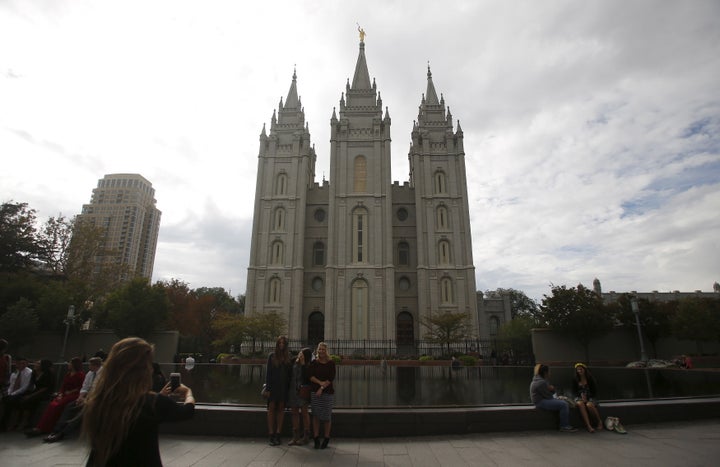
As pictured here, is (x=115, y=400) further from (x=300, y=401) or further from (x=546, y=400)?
(x=546, y=400)

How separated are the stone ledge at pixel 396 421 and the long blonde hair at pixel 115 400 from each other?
4.42 meters

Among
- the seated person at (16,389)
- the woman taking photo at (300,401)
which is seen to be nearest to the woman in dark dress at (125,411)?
the woman taking photo at (300,401)

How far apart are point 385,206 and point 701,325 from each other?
78.3 ft

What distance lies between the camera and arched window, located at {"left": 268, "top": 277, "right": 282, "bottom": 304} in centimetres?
3553

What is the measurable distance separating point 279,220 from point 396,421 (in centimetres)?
3311

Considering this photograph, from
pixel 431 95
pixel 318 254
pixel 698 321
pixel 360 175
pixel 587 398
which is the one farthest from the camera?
pixel 431 95

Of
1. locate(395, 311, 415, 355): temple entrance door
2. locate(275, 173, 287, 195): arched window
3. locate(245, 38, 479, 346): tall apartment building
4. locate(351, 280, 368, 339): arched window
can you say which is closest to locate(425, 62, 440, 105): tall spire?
locate(245, 38, 479, 346): tall apartment building

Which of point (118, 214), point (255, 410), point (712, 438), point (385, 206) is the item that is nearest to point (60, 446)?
point (255, 410)

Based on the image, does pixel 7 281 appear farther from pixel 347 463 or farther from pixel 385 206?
pixel 347 463

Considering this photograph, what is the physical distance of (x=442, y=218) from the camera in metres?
37.8

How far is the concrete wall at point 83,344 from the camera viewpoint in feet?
84.1

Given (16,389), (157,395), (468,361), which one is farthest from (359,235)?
(157,395)

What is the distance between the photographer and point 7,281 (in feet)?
84.6

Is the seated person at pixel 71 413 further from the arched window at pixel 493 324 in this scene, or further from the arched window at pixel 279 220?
the arched window at pixel 493 324
